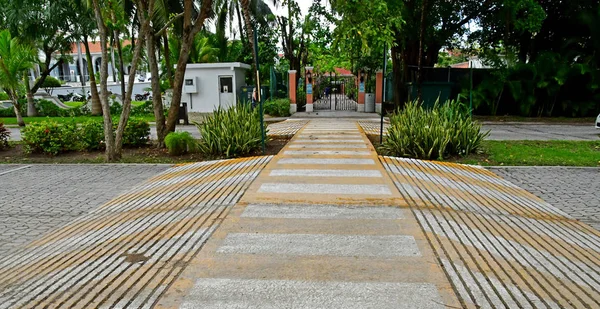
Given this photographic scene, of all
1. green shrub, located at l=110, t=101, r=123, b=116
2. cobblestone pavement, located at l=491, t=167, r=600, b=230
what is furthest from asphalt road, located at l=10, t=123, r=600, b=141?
green shrub, located at l=110, t=101, r=123, b=116

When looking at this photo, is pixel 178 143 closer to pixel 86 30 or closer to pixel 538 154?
pixel 538 154

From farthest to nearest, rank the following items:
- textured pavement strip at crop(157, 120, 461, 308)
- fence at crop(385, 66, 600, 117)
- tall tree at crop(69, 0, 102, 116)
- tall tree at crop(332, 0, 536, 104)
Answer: tall tree at crop(69, 0, 102, 116), fence at crop(385, 66, 600, 117), tall tree at crop(332, 0, 536, 104), textured pavement strip at crop(157, 120, 461, 308)

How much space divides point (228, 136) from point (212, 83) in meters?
12.4

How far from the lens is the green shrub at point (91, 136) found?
412 inches

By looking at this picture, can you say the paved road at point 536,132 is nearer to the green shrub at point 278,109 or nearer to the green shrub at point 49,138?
the green shrub at point 49,138

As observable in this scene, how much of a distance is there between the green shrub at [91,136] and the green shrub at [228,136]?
272 centimetres

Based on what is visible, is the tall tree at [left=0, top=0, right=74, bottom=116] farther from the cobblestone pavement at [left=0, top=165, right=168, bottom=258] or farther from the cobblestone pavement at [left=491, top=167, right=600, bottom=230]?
the cobblestone pavement at [left=491, top=167, right=600, bottom=230]

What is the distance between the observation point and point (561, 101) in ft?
65.8

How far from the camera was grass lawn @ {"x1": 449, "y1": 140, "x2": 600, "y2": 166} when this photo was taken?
28.8 ft

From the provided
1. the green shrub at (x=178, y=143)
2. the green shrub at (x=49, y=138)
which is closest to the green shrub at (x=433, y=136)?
the green shrub at (x=178, y=143)

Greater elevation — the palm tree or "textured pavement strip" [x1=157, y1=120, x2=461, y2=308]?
the palm tree

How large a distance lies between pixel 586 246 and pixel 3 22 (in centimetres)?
2653

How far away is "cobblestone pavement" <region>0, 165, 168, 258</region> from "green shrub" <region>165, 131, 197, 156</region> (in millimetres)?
1058

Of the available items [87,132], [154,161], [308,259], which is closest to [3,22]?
[87,132]
